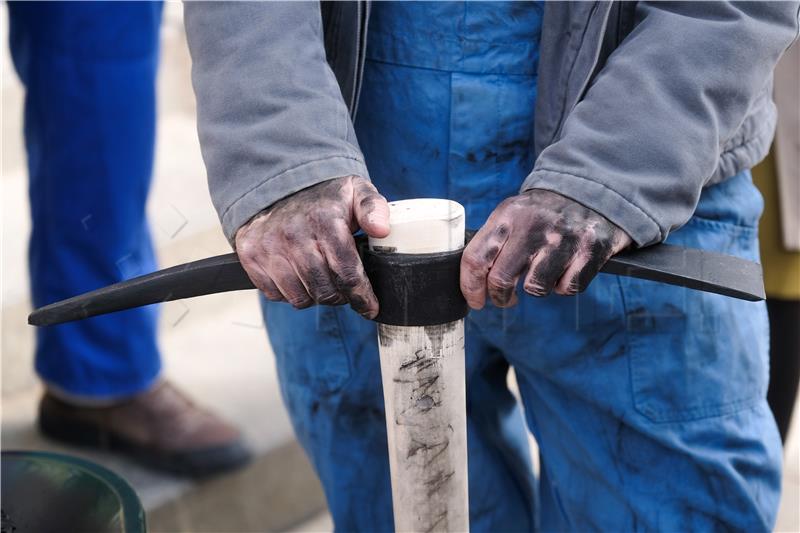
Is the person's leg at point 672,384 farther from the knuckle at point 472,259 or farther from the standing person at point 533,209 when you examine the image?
the knuckle at point 472,259

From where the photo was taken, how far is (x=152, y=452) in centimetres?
190

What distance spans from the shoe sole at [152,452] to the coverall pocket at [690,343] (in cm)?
→ 103

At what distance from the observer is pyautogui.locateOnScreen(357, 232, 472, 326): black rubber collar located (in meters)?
0.80

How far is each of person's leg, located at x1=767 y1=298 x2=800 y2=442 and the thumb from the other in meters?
1.06

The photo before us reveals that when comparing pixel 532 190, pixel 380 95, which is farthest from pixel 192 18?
pixel 532 190

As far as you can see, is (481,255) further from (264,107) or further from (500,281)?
(264,107)

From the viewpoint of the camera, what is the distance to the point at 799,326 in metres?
1.67

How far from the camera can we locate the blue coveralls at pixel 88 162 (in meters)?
1.73

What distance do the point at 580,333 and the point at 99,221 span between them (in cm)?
106

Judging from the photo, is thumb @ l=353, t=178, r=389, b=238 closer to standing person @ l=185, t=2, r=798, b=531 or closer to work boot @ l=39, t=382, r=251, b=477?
standing person @ l=185, t=2, r=798, b=531

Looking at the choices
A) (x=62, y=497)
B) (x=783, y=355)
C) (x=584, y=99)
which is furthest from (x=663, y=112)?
(x=783, y=355)

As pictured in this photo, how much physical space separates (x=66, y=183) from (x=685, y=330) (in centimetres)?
118

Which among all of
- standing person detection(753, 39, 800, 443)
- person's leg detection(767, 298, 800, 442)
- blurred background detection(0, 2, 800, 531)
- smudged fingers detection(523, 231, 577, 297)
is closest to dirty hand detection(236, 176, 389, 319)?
smudged fingers detection(523, 231, 577, 297)

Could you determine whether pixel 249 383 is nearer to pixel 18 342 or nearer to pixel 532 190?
pixel 18 342
